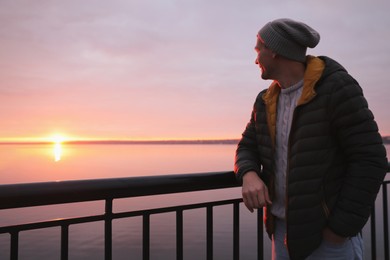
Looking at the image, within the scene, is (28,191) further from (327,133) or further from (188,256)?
(188,256)

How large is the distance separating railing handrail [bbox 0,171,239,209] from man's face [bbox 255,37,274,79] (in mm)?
671

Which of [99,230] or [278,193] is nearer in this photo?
[278,193]

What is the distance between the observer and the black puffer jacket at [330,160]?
4.88 ft

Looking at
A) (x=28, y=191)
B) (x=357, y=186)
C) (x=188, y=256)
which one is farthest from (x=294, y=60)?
(x=188, y=256)

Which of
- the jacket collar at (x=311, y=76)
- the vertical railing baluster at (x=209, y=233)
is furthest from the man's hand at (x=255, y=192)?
the jacket collar at (x=311, y=76)

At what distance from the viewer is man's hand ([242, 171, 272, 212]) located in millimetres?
1629

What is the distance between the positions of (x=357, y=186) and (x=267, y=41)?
89 centimetres

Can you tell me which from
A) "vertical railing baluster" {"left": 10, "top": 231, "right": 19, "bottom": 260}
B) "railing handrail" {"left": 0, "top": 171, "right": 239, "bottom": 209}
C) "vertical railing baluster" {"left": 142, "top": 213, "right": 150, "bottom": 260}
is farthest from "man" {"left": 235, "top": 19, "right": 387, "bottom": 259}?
"vertical railing baluster" {"left": 10, "top": 231, "right": 19, "bottom": 260}

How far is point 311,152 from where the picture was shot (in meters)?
1.55

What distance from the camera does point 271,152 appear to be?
1771 millimetres

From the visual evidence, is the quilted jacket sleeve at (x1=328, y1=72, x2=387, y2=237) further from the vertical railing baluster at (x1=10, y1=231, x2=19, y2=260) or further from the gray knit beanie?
the vertical railing baluster at (x1=10, y1=231, x2=19, y2=260)

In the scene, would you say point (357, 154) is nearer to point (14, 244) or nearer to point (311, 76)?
point (311, 76)

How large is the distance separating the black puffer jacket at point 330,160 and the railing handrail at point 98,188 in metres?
0.51

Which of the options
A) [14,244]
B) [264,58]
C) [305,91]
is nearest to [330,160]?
[305,91]
